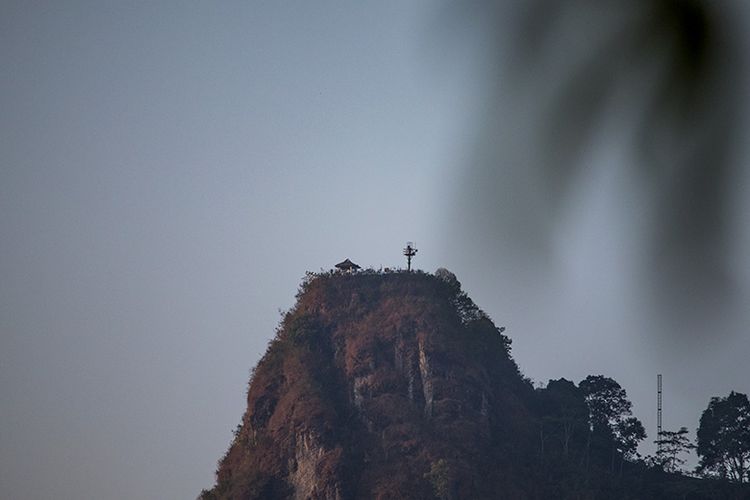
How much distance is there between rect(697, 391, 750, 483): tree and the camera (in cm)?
10050

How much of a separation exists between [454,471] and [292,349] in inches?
628

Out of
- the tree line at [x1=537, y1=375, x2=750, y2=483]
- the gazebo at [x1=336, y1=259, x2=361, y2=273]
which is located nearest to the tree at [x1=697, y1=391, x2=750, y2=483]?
the tree line at [x1=537, y1=375, x2=750, y2=483]

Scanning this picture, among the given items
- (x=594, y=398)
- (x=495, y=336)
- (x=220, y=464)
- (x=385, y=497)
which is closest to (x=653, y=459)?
(x=594, y=398)

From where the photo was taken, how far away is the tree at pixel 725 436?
10050 centimetres

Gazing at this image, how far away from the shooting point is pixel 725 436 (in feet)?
330

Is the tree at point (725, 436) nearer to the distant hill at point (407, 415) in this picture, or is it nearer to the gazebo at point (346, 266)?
the distant hill at point (407, 415)

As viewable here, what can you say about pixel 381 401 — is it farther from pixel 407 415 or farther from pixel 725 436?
pixel 725 436

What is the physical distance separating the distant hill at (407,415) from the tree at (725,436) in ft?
7.43

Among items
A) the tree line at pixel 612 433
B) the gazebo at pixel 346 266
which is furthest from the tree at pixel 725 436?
the gazebo at pixel 346 266

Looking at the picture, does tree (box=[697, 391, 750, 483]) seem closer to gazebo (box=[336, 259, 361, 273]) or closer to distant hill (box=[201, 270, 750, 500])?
distant hill (box=[201, 270, 750, 500])

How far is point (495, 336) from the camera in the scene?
107438 millimetres

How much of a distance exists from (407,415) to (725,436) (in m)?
20.8

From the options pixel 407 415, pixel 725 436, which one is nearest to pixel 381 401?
pixel 407 415

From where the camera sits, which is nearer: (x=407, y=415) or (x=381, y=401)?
(x=407, y=415)
